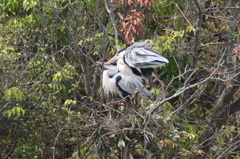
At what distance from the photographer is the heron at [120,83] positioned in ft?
24.5

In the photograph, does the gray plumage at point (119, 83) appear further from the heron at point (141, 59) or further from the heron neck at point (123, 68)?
the heron at point (141, 59)

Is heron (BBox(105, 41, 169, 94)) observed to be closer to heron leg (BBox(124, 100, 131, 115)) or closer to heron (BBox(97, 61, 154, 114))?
heron (BBox(97, 61, 154, 114))

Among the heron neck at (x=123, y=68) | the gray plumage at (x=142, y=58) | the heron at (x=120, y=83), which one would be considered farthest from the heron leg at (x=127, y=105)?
the gray plumage at (x=142, y=58)

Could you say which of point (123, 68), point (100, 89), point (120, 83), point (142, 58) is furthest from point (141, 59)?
point (100, 89)

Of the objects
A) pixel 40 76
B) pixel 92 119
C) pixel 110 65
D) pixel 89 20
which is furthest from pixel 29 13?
pixel 92 119

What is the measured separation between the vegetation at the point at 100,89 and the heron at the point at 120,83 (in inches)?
7.2

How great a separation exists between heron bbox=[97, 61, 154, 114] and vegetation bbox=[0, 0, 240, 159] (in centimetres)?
18

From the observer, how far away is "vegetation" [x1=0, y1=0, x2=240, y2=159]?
22.4ft

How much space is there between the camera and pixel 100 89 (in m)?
7.55

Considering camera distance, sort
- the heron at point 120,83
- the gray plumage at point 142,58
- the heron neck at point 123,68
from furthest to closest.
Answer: the heron at point 120,83 → the heron neck at point 123,68 → the gray plumage at point 142,58

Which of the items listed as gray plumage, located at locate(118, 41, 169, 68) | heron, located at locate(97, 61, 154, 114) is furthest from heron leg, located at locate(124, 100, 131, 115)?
gray plumage, located at locate(118, 41, 169, 68)

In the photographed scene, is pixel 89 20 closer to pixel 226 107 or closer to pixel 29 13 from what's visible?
pixel 29 13

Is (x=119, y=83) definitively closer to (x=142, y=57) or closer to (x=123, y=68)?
(x=123, y=68)

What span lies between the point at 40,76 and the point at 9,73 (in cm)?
60
